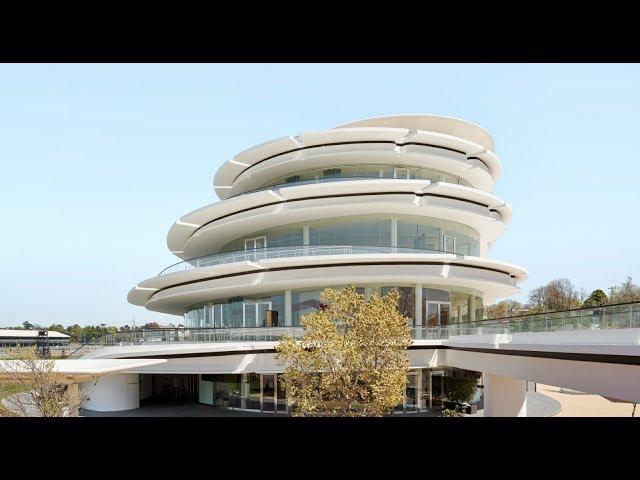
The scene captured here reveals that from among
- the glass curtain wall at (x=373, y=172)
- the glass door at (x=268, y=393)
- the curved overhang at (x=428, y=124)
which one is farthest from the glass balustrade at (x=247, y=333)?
the curved overhang at (x=428, y=124)

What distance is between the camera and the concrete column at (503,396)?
24359 mm

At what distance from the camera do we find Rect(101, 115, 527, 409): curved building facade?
31203 mm

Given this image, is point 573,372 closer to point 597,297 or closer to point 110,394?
point 110,394

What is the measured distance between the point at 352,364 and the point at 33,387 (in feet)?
38.7

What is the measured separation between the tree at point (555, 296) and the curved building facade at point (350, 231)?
31622mm

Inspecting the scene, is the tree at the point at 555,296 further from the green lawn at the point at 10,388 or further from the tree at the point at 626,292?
the green lawn at the point at 10,388

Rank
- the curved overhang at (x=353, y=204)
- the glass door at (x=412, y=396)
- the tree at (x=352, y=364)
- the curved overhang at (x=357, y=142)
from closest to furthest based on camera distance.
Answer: the tree at (x=352, y=364) < the glass door at (x=412, y=396) < the curved overhang at (x=353, y=204) < the curved overhang at (x=357, y=142)

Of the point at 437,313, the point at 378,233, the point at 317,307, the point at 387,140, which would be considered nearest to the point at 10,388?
the point at 317,307

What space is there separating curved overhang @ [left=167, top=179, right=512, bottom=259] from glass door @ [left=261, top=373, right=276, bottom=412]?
9.84 m

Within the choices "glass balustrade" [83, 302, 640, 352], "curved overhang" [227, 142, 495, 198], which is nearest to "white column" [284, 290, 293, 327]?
"glass balustrade" [83, 302, 640, 352]
